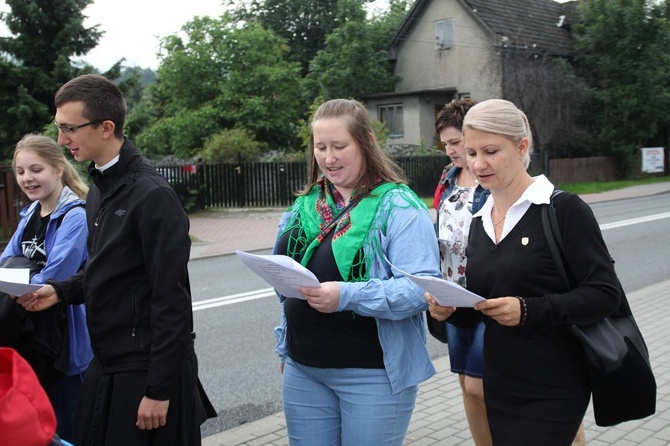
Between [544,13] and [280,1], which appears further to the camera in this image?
[280,1]

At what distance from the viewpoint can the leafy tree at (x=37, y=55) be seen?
18094mm

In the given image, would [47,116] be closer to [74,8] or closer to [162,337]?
[74,8]

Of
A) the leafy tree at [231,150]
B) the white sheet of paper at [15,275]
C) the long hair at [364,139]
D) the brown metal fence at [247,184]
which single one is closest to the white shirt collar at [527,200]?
the long hair at [364,139]

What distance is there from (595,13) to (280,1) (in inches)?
1038

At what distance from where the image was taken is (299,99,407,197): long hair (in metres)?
2.71

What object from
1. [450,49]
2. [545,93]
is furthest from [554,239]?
[450,49]

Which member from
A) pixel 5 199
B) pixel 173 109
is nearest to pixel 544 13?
pixel 173 109

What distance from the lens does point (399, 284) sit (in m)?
2.58

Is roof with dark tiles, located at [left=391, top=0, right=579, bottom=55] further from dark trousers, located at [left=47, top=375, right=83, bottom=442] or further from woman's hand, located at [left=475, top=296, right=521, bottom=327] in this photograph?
woman's hand, located at [left=475, top=296, right=521, bottom=327]

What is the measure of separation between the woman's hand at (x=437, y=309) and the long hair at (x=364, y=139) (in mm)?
485

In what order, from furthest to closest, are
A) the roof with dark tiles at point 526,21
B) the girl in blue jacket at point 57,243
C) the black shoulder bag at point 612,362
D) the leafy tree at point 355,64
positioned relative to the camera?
the leafy tree at point 355,64
the roof with dark tiles at point 526,21
the girl in blue jacket at point 57,243
the black shoulder bag at point 612,362

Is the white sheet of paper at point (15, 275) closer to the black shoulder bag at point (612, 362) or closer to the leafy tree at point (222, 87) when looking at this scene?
the black shoulder bag at point (612, 362)

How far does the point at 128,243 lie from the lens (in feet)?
8.27

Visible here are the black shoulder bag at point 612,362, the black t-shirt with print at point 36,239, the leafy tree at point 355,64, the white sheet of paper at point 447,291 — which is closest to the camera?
the white sheet of paper at point 447,291
